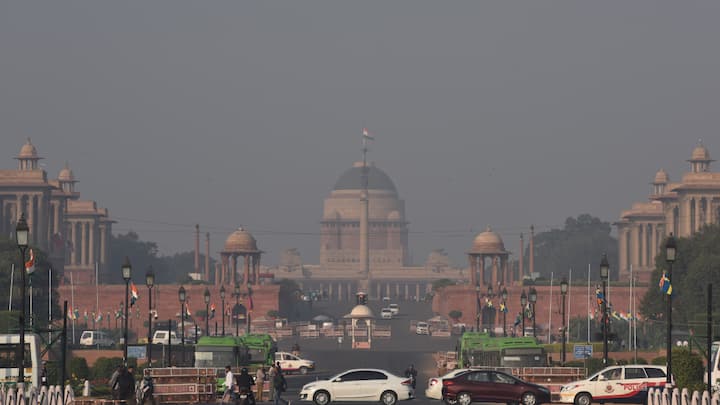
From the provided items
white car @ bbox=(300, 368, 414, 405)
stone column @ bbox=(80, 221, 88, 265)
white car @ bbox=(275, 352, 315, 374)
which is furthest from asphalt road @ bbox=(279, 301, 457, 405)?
stone column @ bbox=(80, 221, 88, 265)

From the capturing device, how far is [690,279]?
4579 inches

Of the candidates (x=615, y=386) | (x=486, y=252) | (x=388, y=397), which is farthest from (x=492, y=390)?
A: (x=486, y=252)

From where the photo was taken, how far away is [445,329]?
148m

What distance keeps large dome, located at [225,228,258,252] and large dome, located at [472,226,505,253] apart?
21797 mm

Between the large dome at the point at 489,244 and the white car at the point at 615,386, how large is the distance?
122 meters

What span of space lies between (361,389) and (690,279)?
219ft

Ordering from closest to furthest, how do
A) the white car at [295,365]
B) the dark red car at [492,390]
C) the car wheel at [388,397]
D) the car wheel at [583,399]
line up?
the car wheel at [583,399] → the dark red car at [492,390] → the car wheel at [388,397] → the white car at [295,365]

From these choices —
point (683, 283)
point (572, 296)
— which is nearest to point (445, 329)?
point (572, 296)

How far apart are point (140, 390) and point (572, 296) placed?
115143 millimetres

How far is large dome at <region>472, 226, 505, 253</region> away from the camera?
17475cm

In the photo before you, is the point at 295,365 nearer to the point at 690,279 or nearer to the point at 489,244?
the point at 690,279

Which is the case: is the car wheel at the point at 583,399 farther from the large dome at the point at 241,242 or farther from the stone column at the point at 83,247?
the stone column at the point at 83,247

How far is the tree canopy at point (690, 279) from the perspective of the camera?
376 ft

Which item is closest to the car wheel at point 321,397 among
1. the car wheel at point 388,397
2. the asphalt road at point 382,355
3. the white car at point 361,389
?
the white car at point 361,389
